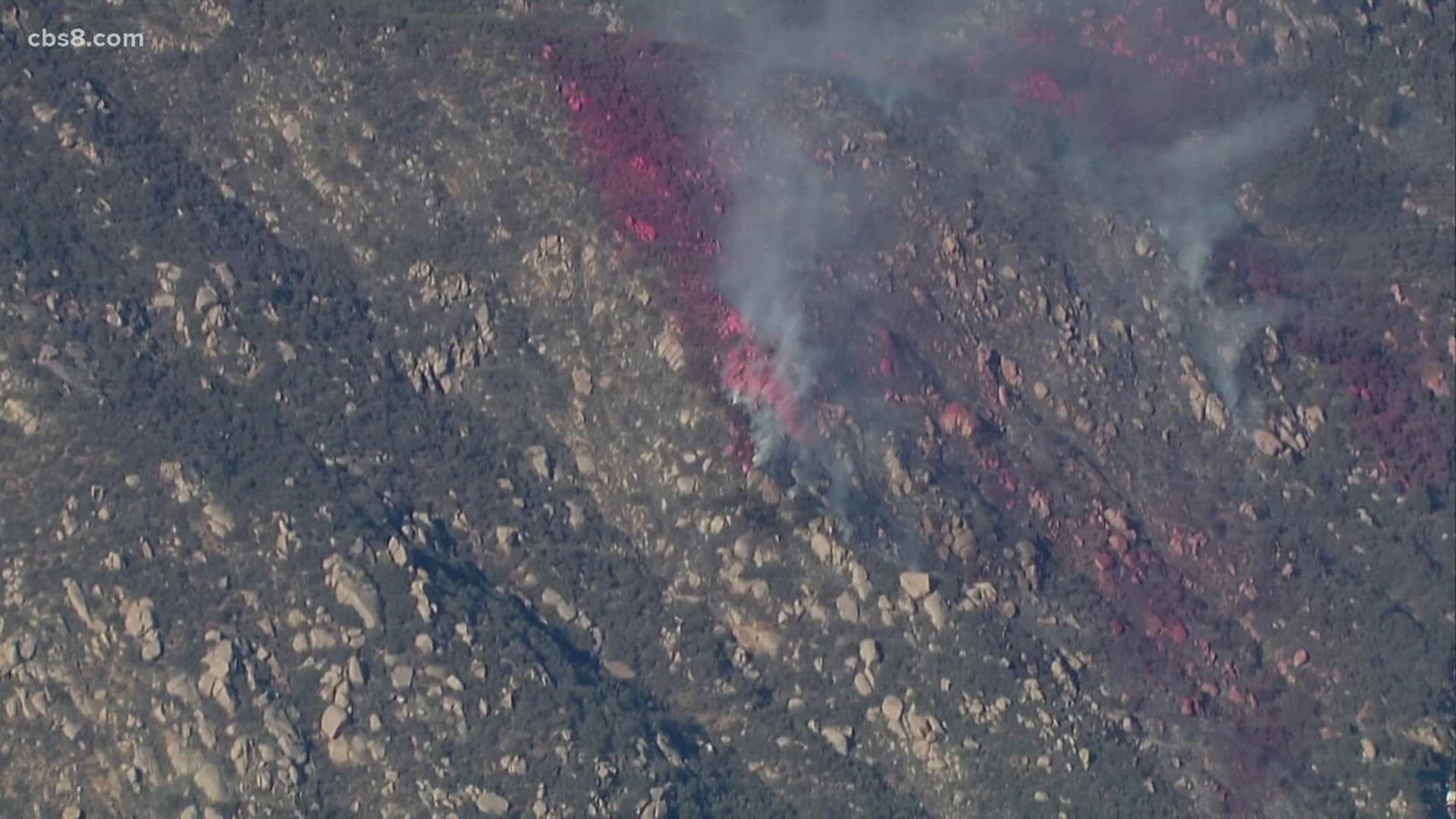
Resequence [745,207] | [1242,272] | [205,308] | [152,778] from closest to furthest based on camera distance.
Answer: [152,778], [205,308], [745,207], [1242,272]

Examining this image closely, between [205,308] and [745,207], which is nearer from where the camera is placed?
[205,308]

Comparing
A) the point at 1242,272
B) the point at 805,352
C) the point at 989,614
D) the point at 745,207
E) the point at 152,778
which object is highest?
the point at 1242,272

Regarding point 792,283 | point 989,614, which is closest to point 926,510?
point 989,614

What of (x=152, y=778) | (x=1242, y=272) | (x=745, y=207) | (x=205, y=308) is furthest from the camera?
(x=1242, y=272)

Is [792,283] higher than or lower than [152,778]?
higher

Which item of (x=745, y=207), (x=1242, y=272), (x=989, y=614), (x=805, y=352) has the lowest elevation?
(x=989, y=614)

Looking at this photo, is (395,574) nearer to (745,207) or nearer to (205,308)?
(205,308)

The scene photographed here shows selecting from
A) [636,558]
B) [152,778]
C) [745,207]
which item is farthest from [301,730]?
[745,207]

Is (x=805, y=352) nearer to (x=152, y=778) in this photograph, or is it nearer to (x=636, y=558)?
(x=636, y=558)

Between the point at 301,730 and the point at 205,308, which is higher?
the point at 205,308
